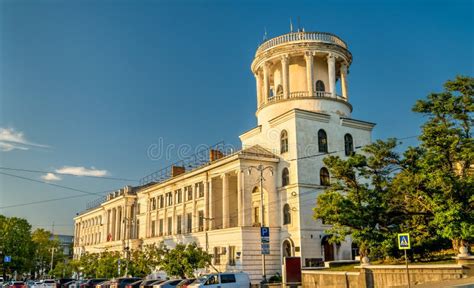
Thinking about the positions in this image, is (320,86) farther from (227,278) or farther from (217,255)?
(227,278)

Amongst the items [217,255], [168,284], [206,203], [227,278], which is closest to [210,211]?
[206,203]

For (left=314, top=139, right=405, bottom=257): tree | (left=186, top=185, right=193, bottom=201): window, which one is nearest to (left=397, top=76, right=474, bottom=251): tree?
(left=314, top=139, right=405, bottom=257): tree

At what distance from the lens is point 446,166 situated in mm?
26062

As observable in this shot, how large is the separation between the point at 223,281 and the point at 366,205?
10457 mm

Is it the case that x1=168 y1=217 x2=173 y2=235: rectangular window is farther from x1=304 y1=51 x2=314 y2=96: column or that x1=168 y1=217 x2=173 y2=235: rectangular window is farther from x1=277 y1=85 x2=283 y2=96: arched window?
x1=304 y1=51 x2=314 y2=96: column

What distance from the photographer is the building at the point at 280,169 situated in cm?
4156

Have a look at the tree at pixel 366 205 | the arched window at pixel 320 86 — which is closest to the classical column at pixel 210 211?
the arched window at pixel 320 86

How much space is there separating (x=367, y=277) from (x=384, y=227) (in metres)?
3.79

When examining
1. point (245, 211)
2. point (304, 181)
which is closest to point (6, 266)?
point (245, 211)

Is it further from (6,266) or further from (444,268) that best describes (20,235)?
(444,268)

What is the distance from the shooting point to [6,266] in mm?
78438

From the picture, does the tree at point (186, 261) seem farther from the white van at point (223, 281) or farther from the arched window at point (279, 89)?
the arched window at point (279, 89)

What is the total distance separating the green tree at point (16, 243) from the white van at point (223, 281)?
201ft

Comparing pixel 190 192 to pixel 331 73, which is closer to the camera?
pixel 331 73
